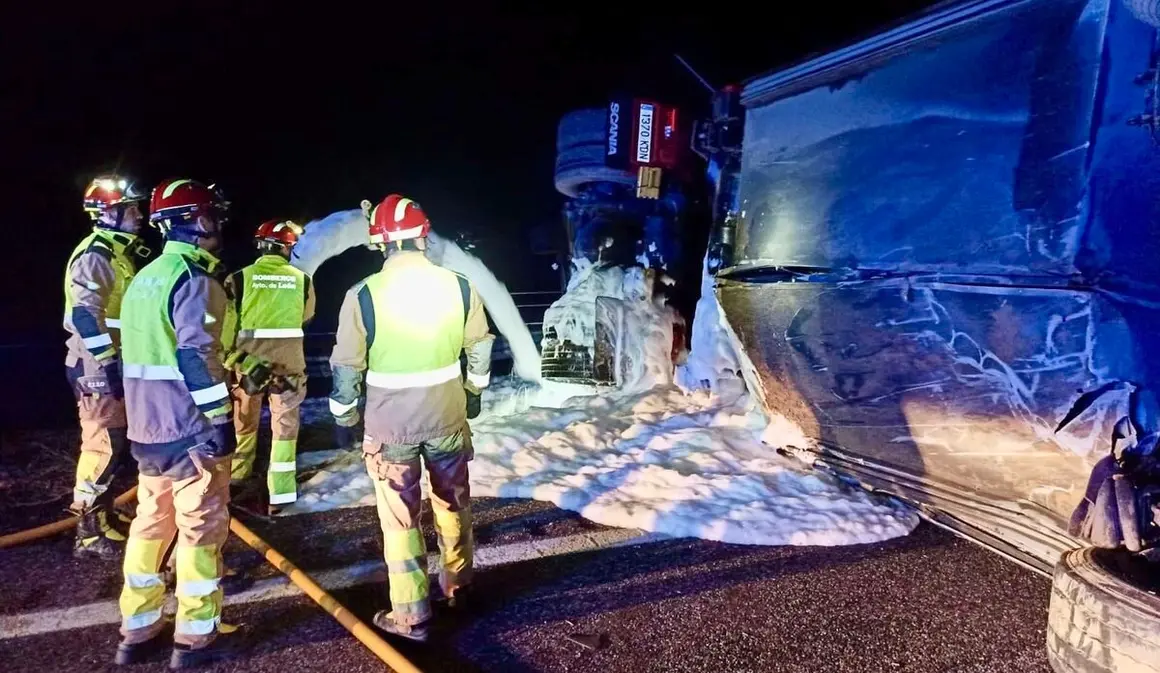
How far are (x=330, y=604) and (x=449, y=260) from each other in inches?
307

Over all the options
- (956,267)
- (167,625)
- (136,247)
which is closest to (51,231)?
(136,247)

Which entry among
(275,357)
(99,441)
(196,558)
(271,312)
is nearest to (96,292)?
(99,441)

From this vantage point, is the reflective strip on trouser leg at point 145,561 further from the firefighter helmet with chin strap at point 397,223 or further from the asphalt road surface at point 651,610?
the firefighter helmet with chin strap at point 397,223

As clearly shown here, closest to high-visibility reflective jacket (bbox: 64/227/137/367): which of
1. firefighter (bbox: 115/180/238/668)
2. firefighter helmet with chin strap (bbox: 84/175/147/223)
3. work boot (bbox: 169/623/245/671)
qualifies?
firefighter helmet with chin strap (bbox: 84/175/147/223)

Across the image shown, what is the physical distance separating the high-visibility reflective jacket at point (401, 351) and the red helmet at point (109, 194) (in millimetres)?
2055

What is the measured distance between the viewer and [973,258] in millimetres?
3488

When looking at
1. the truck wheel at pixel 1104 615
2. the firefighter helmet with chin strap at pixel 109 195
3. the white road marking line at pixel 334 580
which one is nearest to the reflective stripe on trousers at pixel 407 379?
the white road marking line at pixel 334 580

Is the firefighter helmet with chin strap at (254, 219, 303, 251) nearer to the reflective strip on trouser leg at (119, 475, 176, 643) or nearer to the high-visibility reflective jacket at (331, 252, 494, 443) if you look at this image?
the high-visibility reflective jacket at (331, 252, 494, 443)

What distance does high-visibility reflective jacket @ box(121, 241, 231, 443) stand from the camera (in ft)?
9.17

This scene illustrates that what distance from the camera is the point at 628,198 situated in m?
7.66

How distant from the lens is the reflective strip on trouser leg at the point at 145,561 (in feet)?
9.17

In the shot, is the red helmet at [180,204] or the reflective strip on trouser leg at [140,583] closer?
the reflective strip on trouser leg at [140,583]

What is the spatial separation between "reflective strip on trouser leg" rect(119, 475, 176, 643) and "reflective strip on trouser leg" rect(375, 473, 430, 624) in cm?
89

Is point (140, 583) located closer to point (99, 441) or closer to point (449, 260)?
point (99, 441)
